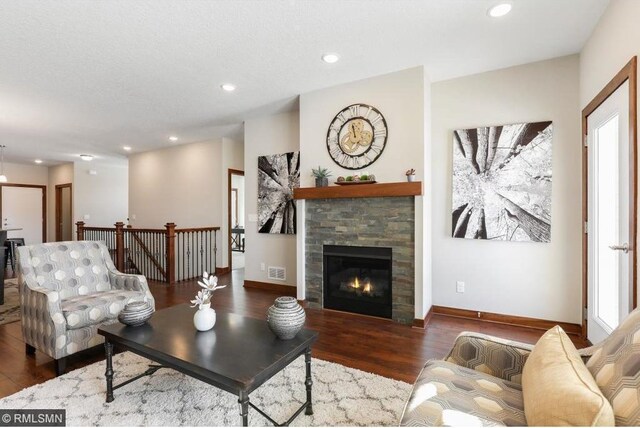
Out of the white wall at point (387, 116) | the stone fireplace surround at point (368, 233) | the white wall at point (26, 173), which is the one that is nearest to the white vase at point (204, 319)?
the stone fireplace surround at point (368, 233)

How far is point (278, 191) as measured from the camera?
4.91m

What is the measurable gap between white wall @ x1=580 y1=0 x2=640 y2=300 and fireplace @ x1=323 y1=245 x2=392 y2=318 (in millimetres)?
2136

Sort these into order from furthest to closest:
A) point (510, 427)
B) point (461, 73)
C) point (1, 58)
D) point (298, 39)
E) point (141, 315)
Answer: point (461, 73)
point (1, 58)
point (298, 39)
point (141, 315)
point (510, 427)

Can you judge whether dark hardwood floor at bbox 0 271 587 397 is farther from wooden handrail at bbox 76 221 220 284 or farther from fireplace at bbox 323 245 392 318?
wooden handrail at bbox 76 221 220 284

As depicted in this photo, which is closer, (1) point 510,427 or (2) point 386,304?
(1) point 510,427

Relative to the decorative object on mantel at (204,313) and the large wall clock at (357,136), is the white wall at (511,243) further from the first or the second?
the decorative object on mantel at (204,313)

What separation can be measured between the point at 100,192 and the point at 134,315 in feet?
29.7

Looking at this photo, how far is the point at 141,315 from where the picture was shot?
201cm

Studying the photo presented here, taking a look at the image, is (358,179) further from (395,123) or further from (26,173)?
(26,173)

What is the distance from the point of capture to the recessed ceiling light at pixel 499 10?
7.63ft

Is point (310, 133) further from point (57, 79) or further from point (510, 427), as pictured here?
point (510, 427)

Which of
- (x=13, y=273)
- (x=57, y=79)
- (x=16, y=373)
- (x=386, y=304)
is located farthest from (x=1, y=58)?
(x=13, y=273)

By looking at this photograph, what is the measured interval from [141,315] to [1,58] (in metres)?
3.08

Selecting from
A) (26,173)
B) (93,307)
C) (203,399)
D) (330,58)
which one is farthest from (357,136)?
(26,173)
